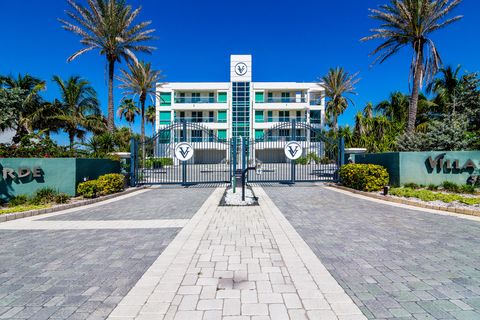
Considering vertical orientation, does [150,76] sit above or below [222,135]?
above

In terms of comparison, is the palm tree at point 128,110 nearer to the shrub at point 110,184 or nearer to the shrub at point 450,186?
the shrub at point 110,184

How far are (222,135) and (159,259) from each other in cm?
3718

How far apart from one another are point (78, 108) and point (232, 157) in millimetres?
21817

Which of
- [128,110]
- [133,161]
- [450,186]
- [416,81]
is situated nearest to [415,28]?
[416,81]

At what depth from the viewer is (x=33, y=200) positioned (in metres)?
8.92

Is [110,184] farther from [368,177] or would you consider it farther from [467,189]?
[467,189]

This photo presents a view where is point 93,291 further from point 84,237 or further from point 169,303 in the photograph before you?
point 84,237

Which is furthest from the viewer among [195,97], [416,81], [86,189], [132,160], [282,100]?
[282,100]

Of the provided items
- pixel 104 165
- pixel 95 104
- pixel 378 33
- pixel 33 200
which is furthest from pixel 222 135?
pixel 33 200

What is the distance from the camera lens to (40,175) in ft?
30.9

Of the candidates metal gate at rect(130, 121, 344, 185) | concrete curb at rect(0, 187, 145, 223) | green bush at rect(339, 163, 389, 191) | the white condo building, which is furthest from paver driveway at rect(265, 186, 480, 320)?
the white condo building

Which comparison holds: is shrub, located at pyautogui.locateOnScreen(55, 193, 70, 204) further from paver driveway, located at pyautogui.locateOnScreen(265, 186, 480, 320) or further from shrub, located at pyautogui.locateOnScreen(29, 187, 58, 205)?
paver driveway, located at pyautogui.locateOnScreen(265, 186, 480, 320)

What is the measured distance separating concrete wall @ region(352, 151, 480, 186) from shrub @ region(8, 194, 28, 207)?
15011 mm

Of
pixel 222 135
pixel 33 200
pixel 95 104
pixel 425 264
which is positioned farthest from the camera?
pixel 222 135
